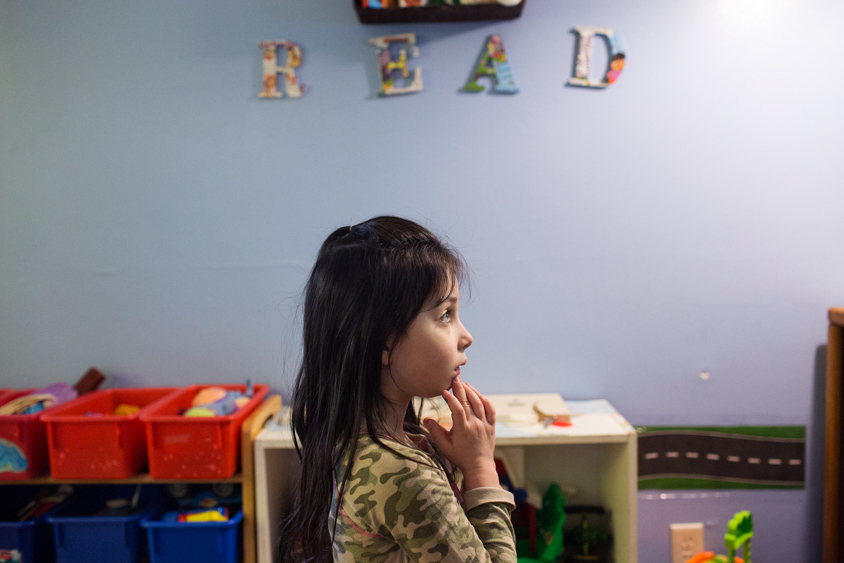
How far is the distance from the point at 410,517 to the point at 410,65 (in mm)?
1264

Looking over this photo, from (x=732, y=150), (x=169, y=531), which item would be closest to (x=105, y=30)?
(x=169, y=531)

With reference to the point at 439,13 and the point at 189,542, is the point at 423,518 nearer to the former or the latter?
the point at 189,542

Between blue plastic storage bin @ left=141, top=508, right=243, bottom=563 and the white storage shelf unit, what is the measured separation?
0.08m

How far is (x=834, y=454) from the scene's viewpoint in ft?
4.88

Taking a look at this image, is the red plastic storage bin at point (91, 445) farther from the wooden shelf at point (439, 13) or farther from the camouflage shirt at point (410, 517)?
the wooden shelf at point (439, 13)

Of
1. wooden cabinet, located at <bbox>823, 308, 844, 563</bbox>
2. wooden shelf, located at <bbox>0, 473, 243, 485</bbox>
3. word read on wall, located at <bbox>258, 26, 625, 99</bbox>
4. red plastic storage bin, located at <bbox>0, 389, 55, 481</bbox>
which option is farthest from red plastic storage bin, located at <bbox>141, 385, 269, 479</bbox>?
wooden cabinet, located at <bbox>823, 308, 844, 563</bbox>

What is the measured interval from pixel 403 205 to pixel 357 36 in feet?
1.60

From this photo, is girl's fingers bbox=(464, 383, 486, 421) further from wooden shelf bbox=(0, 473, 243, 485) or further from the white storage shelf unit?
wooden shelf bbox=(0, 473, 243, 485)

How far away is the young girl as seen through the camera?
2.15 ft

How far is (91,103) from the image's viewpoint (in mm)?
1594

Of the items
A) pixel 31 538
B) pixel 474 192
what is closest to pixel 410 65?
pixel 474 192

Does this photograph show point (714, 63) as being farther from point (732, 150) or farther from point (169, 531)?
point (169, 531)

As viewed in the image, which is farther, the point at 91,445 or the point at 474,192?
the point at 474,192

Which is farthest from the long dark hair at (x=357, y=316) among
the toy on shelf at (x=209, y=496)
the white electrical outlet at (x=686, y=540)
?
the white electrical outlet at (x=686, y=540)
